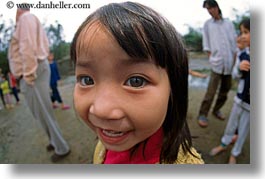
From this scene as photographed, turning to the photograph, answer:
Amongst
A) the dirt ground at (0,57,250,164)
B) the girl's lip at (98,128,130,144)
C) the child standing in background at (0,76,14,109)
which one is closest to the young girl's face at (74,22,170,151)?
the girl's lip at (98,128,130,144)

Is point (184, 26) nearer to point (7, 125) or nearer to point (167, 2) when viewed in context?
point (167, 2)

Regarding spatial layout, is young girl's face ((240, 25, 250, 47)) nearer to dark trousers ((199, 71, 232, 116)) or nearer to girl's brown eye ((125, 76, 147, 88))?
dark trousers ((199, 71, 232, 116))

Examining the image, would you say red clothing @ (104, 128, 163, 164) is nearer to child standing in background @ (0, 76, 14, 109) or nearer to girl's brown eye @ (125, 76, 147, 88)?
girl's brown eye @ (125, 76, 147, 88)

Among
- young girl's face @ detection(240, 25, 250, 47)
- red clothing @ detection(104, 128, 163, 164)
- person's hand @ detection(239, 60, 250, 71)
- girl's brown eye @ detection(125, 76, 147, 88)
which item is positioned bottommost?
red clothing @ detection(104, 128, 163, 164)

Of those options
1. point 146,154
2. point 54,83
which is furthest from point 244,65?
point 54,83

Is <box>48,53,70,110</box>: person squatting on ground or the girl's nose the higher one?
the girl's nose

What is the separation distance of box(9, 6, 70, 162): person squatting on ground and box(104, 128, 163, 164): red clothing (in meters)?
0.41

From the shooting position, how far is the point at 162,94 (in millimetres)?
466

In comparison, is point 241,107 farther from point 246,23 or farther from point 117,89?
point 117,89

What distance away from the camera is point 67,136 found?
932 millimetres

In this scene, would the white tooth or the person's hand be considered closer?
the white tooth

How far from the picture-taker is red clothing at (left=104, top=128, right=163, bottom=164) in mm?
519

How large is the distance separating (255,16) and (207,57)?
0.54 feet

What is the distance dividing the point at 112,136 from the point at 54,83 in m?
0.45
